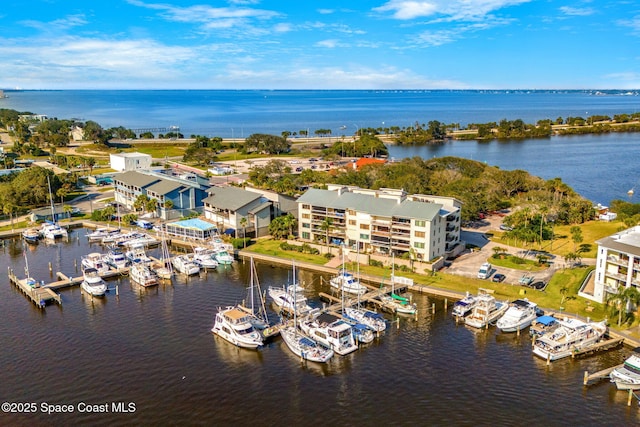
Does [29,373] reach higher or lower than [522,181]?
lower

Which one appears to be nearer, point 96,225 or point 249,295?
point 249,295

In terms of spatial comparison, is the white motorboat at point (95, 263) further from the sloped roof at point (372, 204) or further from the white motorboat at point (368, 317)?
the white motorboat at point (368, 317)

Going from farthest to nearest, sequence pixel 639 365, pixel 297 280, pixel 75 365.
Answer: pixel 297 280
pixel 75 365
pixel 639 365

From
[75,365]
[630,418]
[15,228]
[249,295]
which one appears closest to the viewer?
[630,418]

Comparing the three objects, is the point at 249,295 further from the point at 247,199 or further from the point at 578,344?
the point at 578,344

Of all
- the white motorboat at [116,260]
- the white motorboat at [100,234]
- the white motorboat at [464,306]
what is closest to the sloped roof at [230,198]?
the white motorboat at [100,234]

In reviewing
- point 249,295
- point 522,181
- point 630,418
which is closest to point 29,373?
point 249,295
